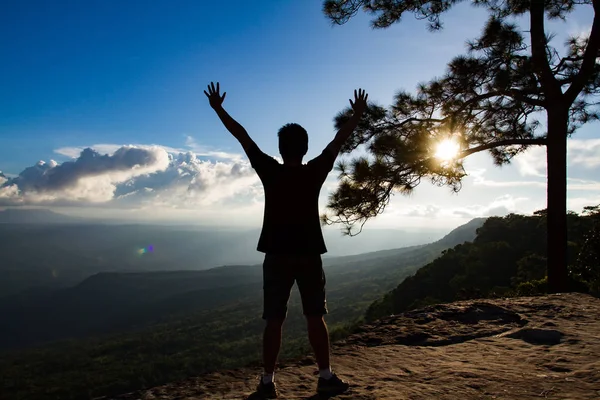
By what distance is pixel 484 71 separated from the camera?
8680mm

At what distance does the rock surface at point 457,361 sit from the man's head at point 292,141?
1964 millimetres

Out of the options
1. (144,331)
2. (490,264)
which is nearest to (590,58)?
(490,264)

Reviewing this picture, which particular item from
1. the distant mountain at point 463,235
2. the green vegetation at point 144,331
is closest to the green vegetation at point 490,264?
the green vegetation at point 144,331

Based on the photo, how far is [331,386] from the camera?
3082 millimetres

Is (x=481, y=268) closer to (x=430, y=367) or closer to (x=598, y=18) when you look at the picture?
(x=598, y=18)

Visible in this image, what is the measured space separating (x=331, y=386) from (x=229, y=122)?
2388 mm

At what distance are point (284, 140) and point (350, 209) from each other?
602 cm

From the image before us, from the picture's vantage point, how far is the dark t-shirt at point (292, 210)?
2.98 m

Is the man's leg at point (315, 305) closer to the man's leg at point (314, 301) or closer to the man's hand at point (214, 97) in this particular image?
the man's leg at point (314, 301)

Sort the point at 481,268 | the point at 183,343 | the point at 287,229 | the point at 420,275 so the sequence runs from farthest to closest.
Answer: the point at 183,343 → the point at 420,275 → the point at 481,268 → the point at 287,229

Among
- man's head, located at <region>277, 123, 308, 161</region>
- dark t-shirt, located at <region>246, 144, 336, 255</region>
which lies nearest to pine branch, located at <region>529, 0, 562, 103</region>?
man's head, located at <region>277, 123, 308, 161</region>

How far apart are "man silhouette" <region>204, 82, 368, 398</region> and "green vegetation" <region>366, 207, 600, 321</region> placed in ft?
42.1

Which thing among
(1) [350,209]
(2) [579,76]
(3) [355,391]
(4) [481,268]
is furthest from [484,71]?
(4) [481,268]

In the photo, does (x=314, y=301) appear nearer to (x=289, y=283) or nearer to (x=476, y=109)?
(x=289, y=283)
